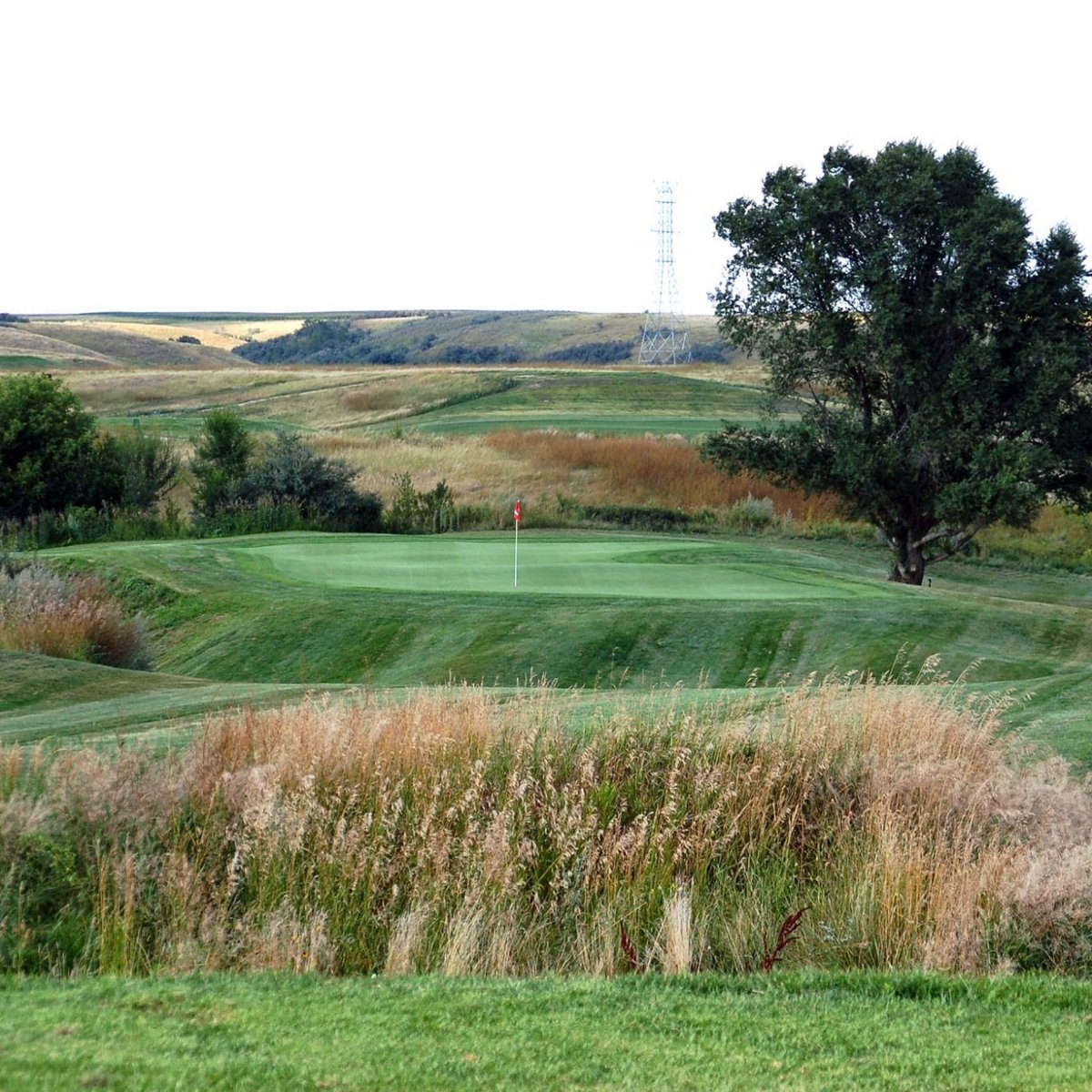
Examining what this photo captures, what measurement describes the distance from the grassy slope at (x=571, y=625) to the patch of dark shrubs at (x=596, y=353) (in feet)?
433

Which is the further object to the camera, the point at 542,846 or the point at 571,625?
the point at 571,625

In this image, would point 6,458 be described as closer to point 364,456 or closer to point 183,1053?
point 364,456

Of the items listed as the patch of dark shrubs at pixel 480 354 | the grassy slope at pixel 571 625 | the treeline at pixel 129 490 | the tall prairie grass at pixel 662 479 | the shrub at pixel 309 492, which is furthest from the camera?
the patch of dark shrubs at pixel 480 354

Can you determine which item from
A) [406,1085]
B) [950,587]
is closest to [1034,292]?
[950,587]

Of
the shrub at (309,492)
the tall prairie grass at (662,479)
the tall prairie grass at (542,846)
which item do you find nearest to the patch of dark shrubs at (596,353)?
the tall prairie grass at (662,479)

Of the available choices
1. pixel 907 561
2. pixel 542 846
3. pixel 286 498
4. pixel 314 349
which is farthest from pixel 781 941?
pixel 314 349

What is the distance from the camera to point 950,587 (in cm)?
2767

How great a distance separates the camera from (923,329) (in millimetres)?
25625

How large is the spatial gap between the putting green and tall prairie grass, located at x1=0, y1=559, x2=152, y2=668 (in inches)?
118

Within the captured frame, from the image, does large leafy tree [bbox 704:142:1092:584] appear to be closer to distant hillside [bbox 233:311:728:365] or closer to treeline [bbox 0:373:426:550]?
treeline [bbox 0:373:426:550]

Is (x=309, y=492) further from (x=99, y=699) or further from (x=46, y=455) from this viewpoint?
(x=99, y=699)

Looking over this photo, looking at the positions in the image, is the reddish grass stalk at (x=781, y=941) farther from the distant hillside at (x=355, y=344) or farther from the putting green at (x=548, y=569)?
the distant hillside at (x=355, y=344)

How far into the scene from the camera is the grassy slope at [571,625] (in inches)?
592

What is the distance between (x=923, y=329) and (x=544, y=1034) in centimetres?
→ 2255
